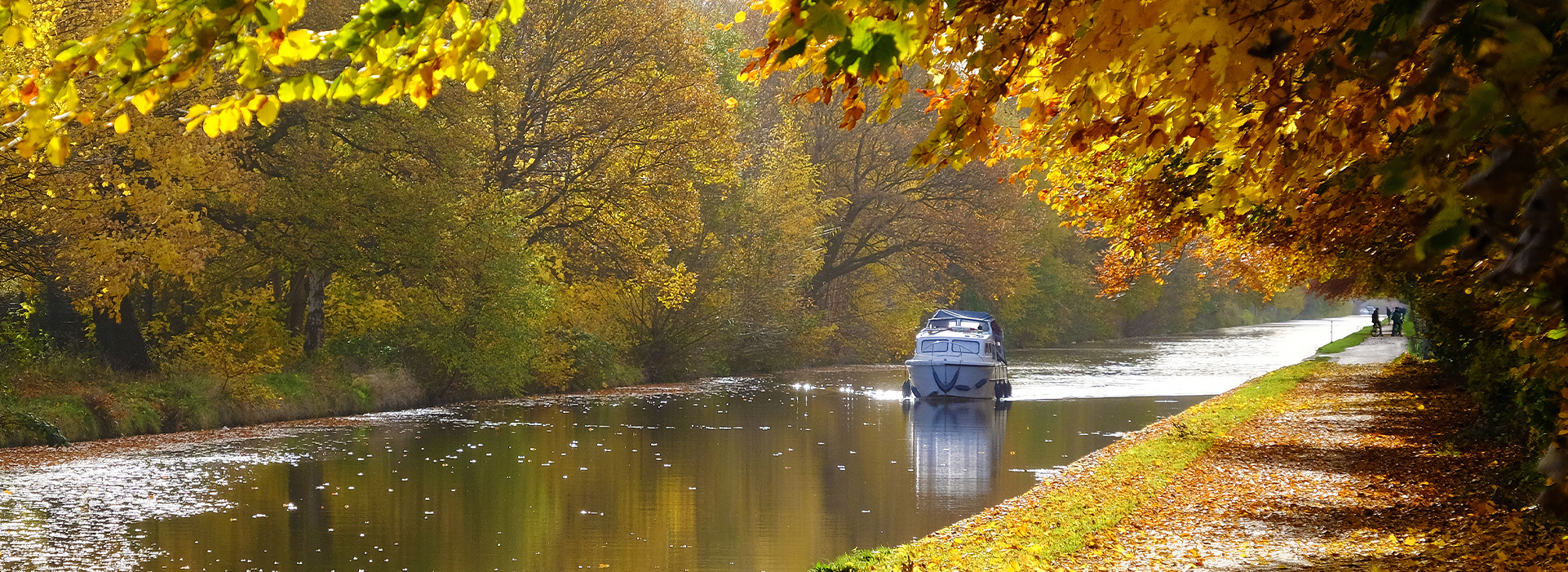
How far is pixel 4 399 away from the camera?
2241cm

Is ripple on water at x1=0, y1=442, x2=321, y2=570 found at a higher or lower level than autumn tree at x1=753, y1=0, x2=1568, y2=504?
lower

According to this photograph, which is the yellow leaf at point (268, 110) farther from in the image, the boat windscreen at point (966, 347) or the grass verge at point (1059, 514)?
the boat windscreen at point (966, 347)

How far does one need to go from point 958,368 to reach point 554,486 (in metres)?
18.4

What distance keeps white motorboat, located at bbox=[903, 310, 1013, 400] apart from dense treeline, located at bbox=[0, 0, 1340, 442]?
463cm

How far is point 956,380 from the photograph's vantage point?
119 feet

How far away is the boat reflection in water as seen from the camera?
1977cm

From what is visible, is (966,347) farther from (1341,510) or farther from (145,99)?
(145,99)

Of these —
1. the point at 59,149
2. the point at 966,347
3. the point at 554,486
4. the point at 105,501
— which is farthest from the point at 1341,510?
the point at 966,347

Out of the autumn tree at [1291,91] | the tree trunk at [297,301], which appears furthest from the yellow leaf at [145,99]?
the tree trunk at [297,301]

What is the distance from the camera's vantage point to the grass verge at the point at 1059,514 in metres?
10.8

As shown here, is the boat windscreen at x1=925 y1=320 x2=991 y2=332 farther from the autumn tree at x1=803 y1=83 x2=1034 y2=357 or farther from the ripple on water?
the ripple on water

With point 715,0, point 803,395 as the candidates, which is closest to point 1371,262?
point 803,395

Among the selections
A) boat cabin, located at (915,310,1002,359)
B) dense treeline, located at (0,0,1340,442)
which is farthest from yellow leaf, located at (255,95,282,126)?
boat cabin, located at (915,310,1002,359)

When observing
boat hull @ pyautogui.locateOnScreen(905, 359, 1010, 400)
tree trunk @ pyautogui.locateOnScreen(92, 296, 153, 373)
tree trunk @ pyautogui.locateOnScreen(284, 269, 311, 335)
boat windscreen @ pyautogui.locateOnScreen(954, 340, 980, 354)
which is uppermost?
tree trunk @ pyautogui.locateOnScreen(284, 269, 311, 335)
